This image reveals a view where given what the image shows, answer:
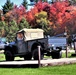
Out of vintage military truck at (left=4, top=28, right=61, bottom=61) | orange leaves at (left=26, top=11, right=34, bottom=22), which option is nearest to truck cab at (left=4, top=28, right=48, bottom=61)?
vintage military truck at (left=4, top=28, right=61, bottom=61)

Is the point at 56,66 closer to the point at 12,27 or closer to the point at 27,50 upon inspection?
the point at 27,50

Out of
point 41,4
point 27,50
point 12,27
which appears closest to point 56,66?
point 27,50

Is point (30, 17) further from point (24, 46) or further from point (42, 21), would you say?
point (24, 46)

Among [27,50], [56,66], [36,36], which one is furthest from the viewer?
[36,36]

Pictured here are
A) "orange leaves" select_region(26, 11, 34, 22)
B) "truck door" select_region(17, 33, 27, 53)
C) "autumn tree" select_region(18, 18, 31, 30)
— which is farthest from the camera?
"orange leaves" select_region(26, 11, 34, 22)

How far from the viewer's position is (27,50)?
72.4ft

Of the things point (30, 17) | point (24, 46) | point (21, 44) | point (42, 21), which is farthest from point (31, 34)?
point (30, 17)

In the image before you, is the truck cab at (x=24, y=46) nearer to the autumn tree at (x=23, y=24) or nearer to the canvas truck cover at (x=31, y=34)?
the canvas truck cover at (x=31, y=34)

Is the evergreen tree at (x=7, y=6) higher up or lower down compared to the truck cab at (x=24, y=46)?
higher up

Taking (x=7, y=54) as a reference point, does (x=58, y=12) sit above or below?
above

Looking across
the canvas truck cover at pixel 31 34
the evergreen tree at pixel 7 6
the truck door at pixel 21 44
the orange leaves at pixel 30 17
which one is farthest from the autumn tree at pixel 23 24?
the truck door at pixel 21 44

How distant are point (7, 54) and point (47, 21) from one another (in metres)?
66.4

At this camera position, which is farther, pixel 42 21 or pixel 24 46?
pixel 42 21

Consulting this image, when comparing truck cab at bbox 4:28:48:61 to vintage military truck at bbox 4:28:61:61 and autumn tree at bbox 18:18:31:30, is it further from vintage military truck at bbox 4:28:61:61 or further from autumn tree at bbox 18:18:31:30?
autumn tree at bbox 18:18:31:30
